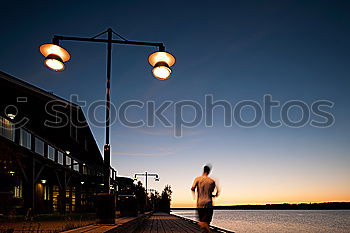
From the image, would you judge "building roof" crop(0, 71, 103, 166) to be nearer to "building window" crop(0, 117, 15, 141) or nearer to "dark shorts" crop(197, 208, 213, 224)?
"building window" crop(0, 117, 15, 141)

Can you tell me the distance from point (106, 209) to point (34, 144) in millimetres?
15914

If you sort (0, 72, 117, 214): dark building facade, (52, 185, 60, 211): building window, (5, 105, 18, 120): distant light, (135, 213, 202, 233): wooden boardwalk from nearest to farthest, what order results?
(0, 72, 117, 214): dark building facade → (135, 213, 202, 233): wooden boardwalk → (5, 105, 18, 120): distant light → (52, 185, 60, 211): building window

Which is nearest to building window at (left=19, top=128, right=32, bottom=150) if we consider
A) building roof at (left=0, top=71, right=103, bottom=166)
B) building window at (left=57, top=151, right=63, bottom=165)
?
building roof at (left=0, top=71, right=103, bottom=166)

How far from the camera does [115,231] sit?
24.2ft

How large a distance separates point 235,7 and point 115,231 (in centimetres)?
1798

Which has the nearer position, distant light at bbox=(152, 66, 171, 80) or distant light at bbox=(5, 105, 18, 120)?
distant light at bbox=(152, 66, 171, 80)

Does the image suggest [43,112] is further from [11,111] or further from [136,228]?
[136,228]

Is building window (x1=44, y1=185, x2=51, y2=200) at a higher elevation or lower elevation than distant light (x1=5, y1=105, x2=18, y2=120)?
lower

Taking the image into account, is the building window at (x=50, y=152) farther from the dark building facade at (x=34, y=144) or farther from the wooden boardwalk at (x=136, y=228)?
the wooden boardwalk at (x=136, y=228)

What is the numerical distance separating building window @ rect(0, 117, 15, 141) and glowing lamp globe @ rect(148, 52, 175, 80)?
1358 cm

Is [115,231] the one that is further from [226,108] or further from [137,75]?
[226,108]

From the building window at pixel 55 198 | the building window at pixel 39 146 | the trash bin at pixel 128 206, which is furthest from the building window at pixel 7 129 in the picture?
the building window at pixel 55 198

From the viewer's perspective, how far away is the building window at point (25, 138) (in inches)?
809

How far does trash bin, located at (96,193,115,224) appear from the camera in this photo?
8.83 m
